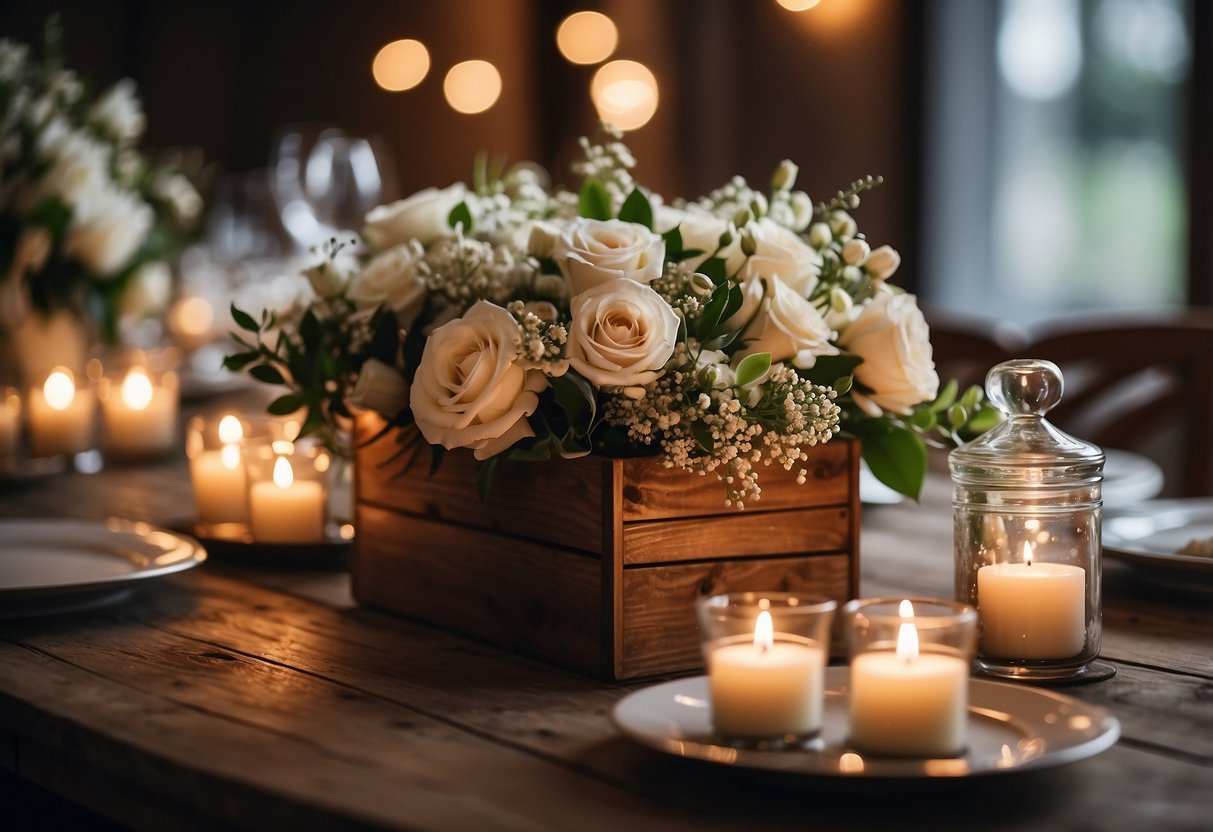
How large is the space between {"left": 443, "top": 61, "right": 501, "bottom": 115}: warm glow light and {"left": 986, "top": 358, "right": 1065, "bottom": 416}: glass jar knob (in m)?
3.87

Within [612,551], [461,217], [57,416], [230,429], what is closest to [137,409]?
[57,416]

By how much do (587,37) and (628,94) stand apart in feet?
1.23

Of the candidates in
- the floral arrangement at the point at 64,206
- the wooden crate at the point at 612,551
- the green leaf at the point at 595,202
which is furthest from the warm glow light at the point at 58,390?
the green leaf at the point at 595,202

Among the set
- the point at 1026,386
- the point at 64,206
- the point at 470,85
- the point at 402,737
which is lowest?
the point at 402,737

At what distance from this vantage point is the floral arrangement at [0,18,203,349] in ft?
6.64

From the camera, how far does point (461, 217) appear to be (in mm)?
1121

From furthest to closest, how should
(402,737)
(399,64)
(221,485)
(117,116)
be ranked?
(399,64)
(117,116)
(221,485)
(402,737)

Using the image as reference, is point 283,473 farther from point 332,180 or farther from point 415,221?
point 332,180

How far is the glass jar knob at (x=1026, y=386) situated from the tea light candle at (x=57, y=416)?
1448 mm

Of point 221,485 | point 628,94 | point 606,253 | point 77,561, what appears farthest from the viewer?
point 628,94

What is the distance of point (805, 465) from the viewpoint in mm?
1010

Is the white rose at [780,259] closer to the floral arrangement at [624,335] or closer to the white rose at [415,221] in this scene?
the floral arrangement at [624,335]

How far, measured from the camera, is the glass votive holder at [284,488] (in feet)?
4.37

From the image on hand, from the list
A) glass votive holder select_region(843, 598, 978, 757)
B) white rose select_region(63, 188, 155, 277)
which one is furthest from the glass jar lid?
white rose select_region(63, 188, 155, 277)
